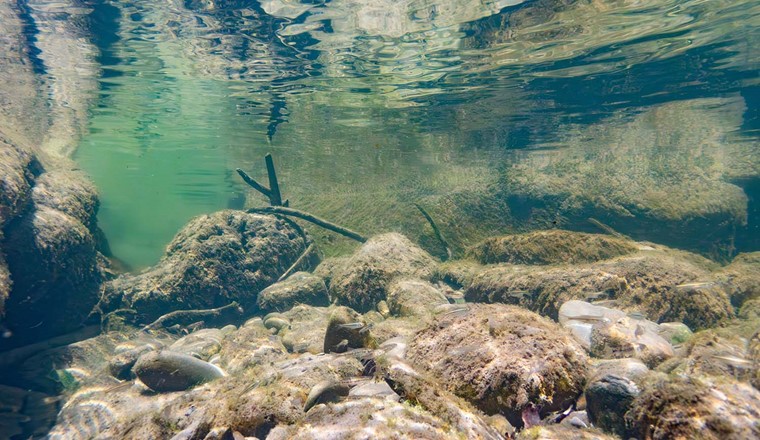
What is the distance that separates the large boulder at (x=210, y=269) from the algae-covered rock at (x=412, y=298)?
5.06 m

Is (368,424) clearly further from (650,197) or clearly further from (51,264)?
(650,197)

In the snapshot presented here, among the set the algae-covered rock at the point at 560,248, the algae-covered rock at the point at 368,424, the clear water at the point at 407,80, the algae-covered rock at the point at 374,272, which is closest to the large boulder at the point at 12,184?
the clear water at the point at 407,80

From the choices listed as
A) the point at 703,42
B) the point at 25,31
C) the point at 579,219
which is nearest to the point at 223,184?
the point at 25,31

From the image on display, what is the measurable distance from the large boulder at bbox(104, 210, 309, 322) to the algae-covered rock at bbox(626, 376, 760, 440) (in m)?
10.1

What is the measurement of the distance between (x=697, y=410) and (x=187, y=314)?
10577 millimetres

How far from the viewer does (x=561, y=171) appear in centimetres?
1748

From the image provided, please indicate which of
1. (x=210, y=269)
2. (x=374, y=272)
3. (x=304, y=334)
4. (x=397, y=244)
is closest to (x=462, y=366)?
(x=304, y=334)

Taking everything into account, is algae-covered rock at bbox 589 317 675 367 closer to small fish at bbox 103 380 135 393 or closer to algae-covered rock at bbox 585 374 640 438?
algae-covered rock at bbox 585 374 640 438

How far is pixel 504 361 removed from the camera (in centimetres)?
325

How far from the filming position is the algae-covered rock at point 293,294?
31.8 ft

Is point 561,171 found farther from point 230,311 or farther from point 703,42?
point 230,311

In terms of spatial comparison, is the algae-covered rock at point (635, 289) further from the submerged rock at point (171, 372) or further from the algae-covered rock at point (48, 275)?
the algae-covered rock at point (48, 275)

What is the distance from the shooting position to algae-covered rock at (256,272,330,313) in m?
9.69

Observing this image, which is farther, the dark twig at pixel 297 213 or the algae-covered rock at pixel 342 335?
the dark twig at pixel 297 213
